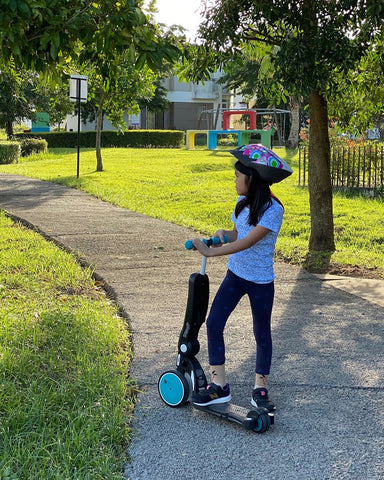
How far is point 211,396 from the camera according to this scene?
360cm

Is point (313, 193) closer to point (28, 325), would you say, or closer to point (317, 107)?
point (317, 107)

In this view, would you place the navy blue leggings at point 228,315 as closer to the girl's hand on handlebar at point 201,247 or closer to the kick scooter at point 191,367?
the kick scooter at point 191,367

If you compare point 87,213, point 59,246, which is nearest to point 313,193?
point 59,246

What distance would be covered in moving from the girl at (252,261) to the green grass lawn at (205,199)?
4.07 m

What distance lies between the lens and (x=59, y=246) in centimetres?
804

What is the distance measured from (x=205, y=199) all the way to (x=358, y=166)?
3354 millimetres

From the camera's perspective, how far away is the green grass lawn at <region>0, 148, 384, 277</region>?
29.1ft

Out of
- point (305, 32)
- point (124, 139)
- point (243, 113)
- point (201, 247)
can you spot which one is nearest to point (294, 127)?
point (243, 113)

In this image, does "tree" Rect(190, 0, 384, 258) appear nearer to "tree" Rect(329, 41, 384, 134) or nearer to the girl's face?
"tree" Rect(329, 41, 384, 134)

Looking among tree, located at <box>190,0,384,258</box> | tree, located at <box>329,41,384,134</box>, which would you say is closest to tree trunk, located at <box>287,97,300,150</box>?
tree, located at <box>329,41,384,134</box>

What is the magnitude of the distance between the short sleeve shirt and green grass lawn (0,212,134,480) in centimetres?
97

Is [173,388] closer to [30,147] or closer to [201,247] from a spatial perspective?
[201,247]

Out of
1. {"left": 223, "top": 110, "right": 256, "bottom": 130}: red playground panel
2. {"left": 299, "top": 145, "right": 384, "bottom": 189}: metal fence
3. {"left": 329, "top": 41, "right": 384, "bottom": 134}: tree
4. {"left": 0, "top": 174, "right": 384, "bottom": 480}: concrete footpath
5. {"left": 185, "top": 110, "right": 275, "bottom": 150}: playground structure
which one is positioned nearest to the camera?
{"left": 0, "top": 174, "right": 384, "bottom": 480}: concrete footpath

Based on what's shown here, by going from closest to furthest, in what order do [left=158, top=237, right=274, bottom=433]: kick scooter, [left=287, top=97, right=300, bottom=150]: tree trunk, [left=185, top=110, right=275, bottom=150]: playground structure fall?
[left=158, top=237, right=274, bottom=433]: kick scooter → [left=185, top=110, right=275, bottom=150]: playground structure → [left=287, top=97, right=300, bottom=150]: tree trunk
